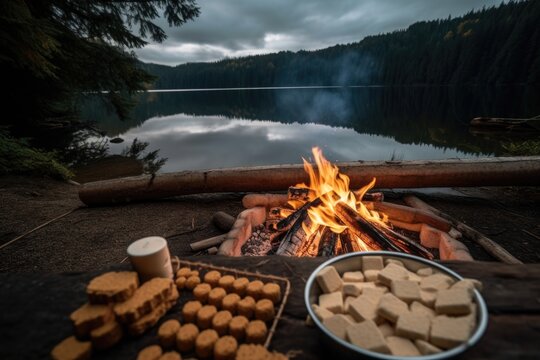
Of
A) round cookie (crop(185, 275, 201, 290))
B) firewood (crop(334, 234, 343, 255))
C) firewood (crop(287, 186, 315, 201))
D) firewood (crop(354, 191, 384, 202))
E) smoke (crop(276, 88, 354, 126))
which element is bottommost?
firewood (crop(334, 234, 343, 255))

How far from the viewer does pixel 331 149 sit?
14.3 metres

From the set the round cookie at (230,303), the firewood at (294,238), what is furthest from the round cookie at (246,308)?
the firewood at (294,238)

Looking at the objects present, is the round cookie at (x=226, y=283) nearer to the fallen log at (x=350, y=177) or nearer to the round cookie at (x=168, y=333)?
the round cookie at (x=168, y=333)

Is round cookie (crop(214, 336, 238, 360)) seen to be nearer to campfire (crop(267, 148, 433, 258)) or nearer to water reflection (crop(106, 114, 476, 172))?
campfire (crop(267, 148, 433, 258))

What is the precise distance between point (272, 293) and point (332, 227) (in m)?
2.14

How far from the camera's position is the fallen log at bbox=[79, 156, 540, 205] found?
5.12m

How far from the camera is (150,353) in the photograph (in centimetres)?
112

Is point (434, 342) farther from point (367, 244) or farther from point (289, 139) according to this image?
point (289, 139)

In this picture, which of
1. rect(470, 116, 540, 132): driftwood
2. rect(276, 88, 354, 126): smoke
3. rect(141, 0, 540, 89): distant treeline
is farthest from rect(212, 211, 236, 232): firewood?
rect(276, 88, 354, 126): smoke

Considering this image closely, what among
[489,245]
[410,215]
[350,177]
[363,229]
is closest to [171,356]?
[363,229]

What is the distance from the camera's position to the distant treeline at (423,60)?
50.8 meters

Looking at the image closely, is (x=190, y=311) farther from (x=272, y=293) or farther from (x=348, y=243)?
(x=348, y=243)

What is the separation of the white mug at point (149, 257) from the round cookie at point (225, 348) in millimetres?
546

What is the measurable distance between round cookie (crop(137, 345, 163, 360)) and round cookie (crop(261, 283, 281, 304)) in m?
0.57
